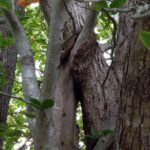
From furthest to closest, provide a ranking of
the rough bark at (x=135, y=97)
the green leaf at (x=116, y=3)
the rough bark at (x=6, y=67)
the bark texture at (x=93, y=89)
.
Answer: the rough bark at (x=6, y=67) < the bark texture at (x=93, y=89) < the rough bark at (x=135, y=97) < the green leaf at (x=116, y=3)

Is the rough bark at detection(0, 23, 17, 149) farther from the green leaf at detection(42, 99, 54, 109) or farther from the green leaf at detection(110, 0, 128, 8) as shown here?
the green leaf at detection(110, 0, 128, 8)

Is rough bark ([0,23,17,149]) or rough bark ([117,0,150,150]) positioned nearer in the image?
rough bark ([117,0,150,150])

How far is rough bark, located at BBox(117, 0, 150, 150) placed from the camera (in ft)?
5.31

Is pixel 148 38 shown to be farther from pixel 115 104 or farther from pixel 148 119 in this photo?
pixel 115 104

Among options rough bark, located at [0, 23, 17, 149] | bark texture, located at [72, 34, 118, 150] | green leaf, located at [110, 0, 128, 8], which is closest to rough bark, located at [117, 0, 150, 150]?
green leaf, located at [110, 0, 128, 8]

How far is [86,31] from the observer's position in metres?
2.61

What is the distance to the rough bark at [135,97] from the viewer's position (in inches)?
63.7

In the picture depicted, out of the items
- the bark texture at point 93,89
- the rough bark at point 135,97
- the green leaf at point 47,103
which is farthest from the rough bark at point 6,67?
the rough bark at point 135,97

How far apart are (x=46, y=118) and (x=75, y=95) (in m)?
0.80

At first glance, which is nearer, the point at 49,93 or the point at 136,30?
the point at 136,30

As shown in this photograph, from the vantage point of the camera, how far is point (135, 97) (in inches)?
65.1

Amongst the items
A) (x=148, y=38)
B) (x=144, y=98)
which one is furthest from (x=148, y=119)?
(x=148, y=38)

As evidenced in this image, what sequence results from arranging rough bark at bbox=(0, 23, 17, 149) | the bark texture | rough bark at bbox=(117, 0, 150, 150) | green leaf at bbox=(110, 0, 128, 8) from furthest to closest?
1. rough bark at bbox=(0, 23, 17, 149)
2. the bark texture
3. rough bark at bbox=(117, 0, 150, 150)
4. green leaf at bbox=(110, 0, 128, 8)

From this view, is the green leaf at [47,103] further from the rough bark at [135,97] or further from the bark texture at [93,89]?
the bark texture at [93,89]
